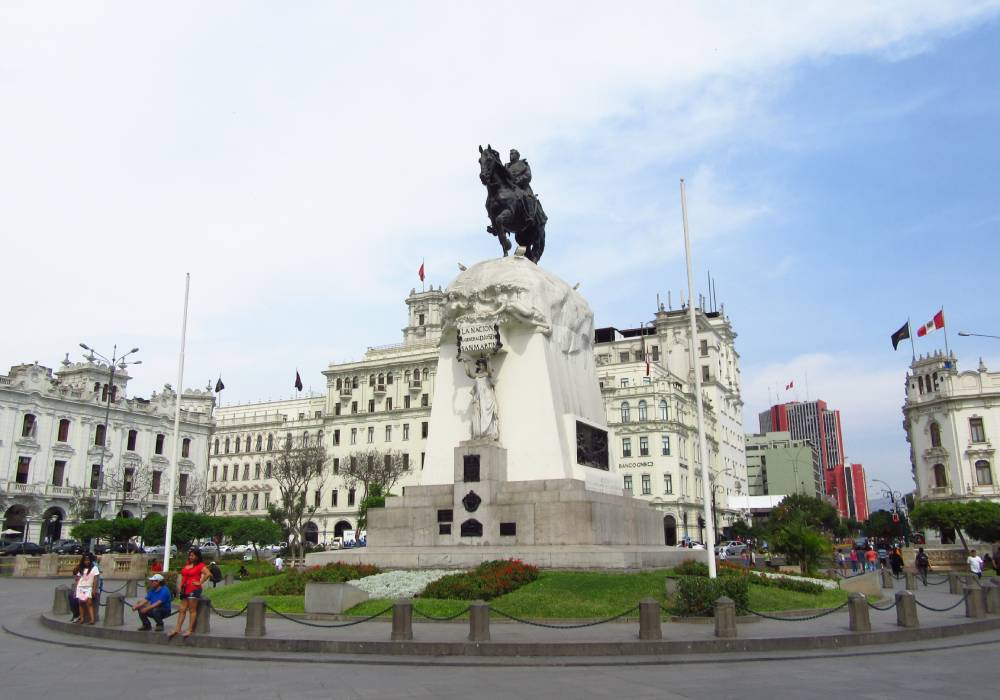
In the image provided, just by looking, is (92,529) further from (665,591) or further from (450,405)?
(665,591)

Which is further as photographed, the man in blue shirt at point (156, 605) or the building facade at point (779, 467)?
the building facade at point (779, 467)

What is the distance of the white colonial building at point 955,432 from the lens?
228 feet

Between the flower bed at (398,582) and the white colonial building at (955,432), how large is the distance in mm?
64962

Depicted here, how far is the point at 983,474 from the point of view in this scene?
6950 cm

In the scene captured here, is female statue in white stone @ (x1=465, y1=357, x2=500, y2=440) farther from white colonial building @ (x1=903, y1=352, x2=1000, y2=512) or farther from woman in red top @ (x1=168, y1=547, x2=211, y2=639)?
white colonial building @ (x1=903, y1=352, x2=1000, y2=512)

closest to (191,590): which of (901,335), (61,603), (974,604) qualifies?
(61,603)

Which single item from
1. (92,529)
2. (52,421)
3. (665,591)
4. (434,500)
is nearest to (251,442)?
(52,421)

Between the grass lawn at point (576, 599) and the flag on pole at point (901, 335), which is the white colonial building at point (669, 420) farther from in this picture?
the grass lawn at point (576, 599)

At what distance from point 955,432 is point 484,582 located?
67.7m

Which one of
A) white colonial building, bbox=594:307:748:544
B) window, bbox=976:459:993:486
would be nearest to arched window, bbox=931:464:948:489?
window, bbox=976:459:993:486

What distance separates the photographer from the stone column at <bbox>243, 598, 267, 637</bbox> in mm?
13508

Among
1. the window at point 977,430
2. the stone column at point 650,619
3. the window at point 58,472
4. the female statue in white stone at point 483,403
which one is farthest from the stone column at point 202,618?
the window at point 977,430

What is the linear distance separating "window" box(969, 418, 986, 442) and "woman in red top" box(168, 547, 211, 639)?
72.5 meters

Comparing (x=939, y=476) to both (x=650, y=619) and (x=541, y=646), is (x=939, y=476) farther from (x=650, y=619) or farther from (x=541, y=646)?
(x=541, y=646)
